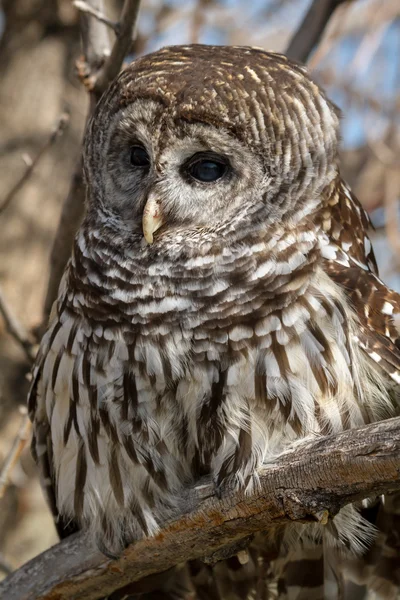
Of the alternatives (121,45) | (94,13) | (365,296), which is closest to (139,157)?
(121,45)

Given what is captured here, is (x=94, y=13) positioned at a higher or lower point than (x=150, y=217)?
A: higher

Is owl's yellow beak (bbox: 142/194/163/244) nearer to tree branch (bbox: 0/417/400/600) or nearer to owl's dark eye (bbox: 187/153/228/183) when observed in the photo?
owl's dark eye (bbox: 187/153/228/183)

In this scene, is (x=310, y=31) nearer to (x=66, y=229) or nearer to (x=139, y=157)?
(x=139, y=157)

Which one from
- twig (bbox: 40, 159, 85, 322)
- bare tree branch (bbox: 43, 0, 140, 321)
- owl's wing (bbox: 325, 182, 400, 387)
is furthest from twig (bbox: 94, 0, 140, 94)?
owl's wing (bbox: 325, 182, 400, 387)

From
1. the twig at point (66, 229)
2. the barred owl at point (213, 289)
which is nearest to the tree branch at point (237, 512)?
the barred owl at point (213, 289)

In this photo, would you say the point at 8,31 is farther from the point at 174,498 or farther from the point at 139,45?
the point at 174,498

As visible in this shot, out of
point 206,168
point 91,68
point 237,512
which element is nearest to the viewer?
point 237,512
